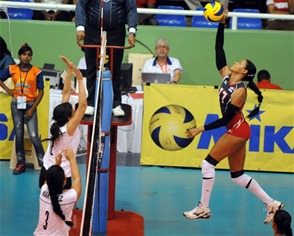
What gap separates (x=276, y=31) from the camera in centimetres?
1562

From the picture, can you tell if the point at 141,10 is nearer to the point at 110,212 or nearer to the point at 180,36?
the point at 180,36

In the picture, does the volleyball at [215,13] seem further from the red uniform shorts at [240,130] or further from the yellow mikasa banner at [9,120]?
the yellow mikasa banner at [9,120]

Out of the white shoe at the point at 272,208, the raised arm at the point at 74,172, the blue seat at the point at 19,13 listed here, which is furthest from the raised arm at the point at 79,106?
the blue seat at the point at 19,13

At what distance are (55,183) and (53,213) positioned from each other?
0.33m

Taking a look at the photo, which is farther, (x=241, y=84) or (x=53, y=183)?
(x=241, y=84)

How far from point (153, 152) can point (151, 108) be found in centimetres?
69

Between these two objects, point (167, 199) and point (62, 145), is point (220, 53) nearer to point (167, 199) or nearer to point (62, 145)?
point (62, 145)

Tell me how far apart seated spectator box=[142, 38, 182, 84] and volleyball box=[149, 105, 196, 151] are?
109 centimetres

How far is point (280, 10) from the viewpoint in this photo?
15.9 metres

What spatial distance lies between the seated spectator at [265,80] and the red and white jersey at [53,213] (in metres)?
6.50

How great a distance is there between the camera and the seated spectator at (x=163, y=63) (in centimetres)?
1454

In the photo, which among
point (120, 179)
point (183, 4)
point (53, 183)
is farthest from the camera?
point (183, 4)

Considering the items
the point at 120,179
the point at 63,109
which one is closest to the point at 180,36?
the point at 120,179

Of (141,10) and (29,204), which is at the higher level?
(141,10)
